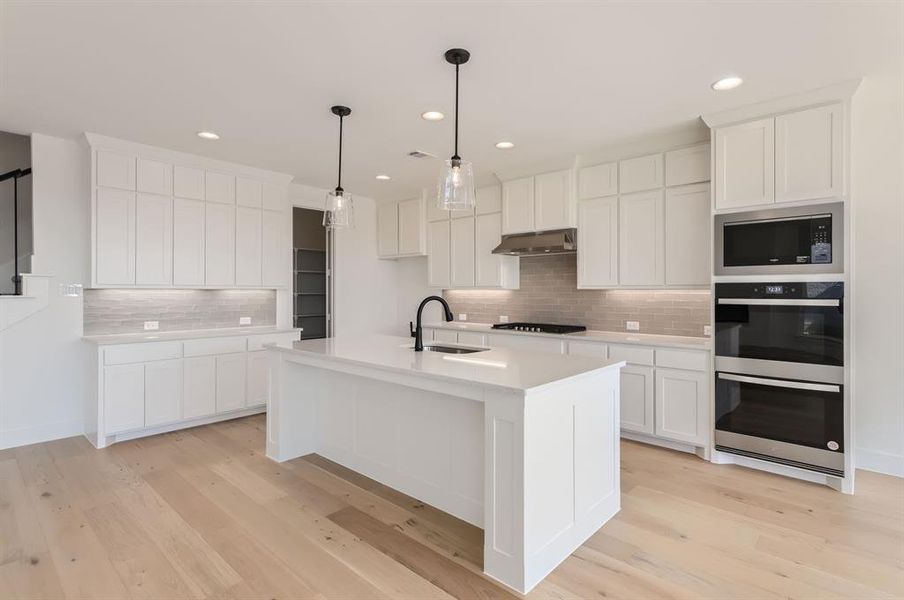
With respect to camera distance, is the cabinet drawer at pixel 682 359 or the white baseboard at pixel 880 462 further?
the cabinet drawer at pixel 682 359

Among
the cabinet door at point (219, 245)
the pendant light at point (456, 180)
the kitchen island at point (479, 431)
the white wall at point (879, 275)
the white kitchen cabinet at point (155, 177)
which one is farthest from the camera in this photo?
the cabinet door at point (219, 245)

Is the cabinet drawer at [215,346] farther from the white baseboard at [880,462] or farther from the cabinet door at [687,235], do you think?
the white baseboard at [880,462]

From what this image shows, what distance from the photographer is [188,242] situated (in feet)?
14.6

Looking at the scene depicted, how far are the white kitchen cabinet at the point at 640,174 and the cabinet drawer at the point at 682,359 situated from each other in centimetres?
142

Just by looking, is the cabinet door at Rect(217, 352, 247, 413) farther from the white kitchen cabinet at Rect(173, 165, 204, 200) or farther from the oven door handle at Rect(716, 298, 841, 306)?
the oven door handle at Rect(716, 298, 841, 306)

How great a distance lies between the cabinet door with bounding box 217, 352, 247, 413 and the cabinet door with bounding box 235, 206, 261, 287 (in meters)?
0.81

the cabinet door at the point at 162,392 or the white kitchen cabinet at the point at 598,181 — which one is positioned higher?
the white kitchen cabinet at the point at 598,181

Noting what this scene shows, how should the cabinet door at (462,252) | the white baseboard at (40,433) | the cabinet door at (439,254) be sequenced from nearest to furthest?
the white baseboard at (40,433), the cabinet door at (462,252), the cabinet door at (439,254)

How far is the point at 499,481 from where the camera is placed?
207cm

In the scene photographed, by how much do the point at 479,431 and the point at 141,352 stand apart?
321 cm

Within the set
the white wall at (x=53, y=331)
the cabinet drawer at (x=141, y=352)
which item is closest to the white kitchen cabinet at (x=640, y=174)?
the cabinet drawer at (x=141, y=352)

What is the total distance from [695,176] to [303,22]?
10.2ft

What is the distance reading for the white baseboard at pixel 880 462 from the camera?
3.16 m

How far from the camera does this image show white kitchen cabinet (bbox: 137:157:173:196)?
4.15 meters
